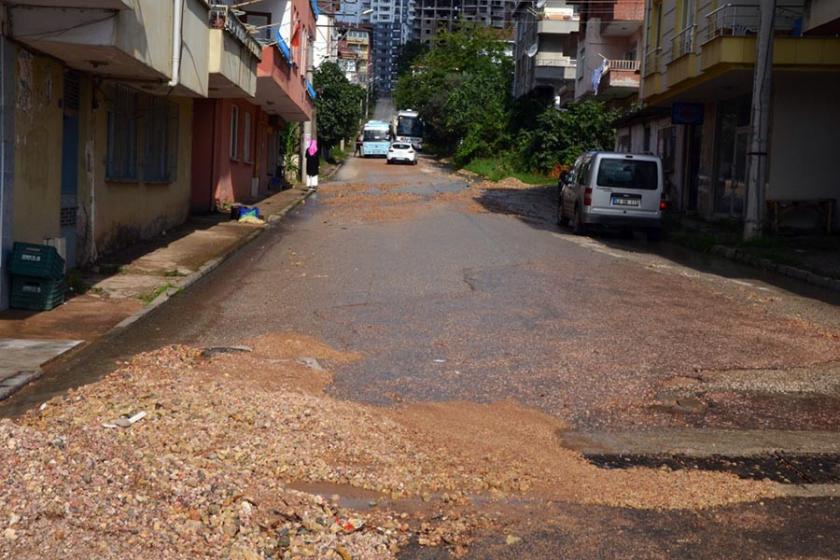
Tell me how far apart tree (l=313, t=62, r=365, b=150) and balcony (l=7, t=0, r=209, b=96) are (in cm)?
4432

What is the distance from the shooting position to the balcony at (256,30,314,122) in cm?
2502

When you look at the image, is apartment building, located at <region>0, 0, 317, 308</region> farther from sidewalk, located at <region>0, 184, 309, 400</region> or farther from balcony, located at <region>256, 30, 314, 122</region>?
sidewalk, located at <region>0, 184, 309, 400</region>

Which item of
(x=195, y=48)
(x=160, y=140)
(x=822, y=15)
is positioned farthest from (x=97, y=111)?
(x=822, y=15)

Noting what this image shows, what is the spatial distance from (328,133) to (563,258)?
150ft

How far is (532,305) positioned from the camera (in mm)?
11695

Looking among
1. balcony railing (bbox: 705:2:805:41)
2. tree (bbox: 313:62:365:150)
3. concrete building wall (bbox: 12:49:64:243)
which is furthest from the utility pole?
tree (bbox: 313:62:365:150)

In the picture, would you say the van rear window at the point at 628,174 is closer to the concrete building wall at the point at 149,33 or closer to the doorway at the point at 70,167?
the concrete building wall at the point at 149,33

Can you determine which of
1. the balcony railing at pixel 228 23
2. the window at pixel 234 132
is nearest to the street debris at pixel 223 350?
the balcony railing at pixel 228 23

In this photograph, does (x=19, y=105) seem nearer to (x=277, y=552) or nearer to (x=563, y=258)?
(x=277, y=552)

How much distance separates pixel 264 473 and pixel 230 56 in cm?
1492

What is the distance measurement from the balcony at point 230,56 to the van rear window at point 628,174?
7.95m

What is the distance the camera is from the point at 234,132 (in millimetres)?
28562

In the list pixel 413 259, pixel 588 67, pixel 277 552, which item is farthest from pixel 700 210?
pixel 277 552

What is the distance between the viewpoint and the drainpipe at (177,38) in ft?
47.2
